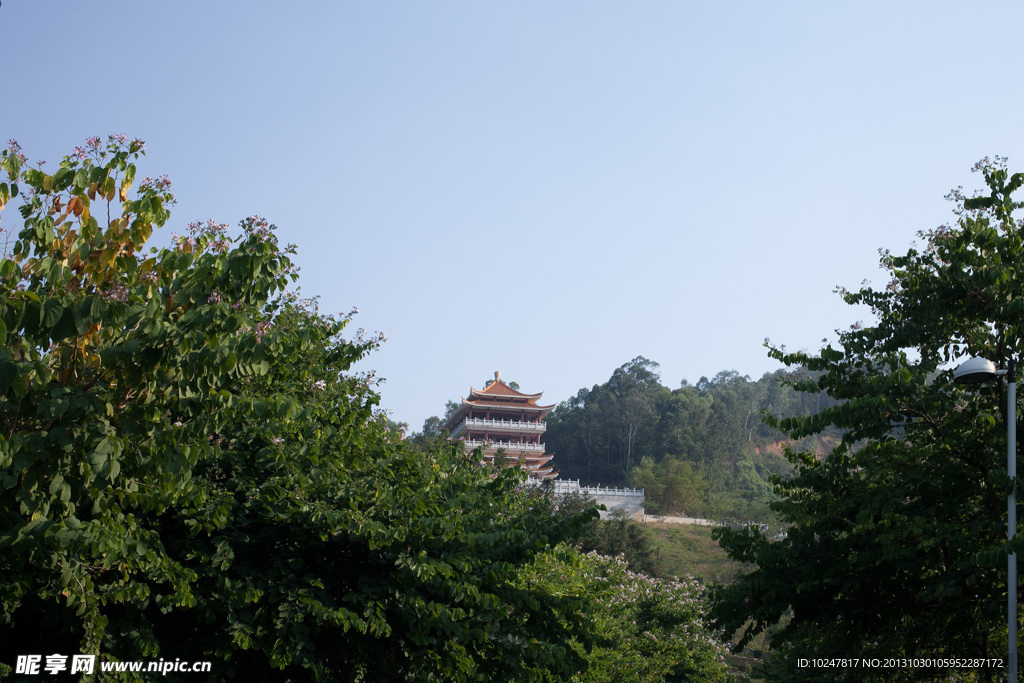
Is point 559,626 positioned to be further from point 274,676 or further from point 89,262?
point 89,262

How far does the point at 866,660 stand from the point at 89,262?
8085mm

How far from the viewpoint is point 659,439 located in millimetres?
70750

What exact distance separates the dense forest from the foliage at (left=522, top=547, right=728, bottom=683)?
38.2 m

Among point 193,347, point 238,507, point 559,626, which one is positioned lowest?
point 559,626

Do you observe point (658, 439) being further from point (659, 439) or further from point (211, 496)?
point (211, 496)

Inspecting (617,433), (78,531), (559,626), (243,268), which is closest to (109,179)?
(243,268)

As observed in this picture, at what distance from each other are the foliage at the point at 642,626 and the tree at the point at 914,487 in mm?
3694

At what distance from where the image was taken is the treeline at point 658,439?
6462 centimetres

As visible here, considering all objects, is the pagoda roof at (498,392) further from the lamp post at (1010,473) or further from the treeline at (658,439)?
the lamp post at (1010,473)

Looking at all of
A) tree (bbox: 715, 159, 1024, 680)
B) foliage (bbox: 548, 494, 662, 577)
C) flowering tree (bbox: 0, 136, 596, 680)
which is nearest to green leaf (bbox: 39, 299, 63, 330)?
flowering tree (bbox: 0, 136, 596, 680)

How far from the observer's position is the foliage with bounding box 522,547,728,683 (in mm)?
12414

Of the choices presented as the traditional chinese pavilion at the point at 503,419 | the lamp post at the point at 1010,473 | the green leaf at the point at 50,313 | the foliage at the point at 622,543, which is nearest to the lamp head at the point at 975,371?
the lamp post at the point at 1010,473

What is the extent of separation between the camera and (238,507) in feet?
21.9

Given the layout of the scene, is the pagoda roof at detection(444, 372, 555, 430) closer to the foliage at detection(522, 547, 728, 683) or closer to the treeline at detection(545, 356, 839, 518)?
the treeline at detection(545, 356, 839, 518)
